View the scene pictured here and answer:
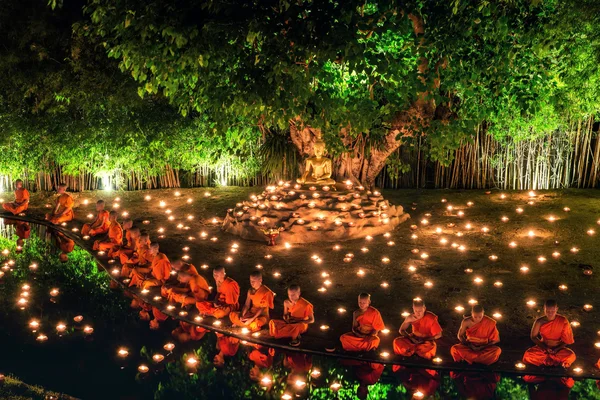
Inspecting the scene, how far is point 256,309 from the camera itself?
7031 mm

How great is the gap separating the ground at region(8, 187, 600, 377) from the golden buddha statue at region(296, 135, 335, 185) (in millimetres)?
1629

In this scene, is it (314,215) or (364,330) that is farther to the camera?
(314,215)

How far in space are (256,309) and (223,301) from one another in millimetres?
560

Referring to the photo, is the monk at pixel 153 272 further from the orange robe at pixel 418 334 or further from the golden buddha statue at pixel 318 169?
the golden buddha statue at pixel 318 169

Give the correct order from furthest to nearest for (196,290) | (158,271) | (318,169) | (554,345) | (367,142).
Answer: (367,142)
(318,169)
(158,271)
(196,290)
(554,345)

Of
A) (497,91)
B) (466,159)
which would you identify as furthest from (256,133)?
(497,91)

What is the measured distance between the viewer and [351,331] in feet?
22.5

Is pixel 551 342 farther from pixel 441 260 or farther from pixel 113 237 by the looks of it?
pixel 113 237

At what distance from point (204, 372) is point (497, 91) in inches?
227

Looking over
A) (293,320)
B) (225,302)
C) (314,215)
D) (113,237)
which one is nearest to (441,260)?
(314,215)

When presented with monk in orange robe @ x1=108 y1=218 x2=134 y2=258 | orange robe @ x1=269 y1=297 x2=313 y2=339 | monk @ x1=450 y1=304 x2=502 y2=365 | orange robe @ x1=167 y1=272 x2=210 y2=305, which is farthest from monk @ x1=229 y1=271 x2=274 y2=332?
monk in orange robe @ x1=108 y1=218 x2=134 y2=258

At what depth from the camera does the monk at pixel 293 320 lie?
673cm

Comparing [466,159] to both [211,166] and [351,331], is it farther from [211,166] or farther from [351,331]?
[351,331]

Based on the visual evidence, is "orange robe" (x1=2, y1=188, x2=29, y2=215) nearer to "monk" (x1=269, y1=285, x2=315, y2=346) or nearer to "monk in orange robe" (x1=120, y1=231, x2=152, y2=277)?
"monk in orange robe" (x1=120, y1=231, x2=152, y2=277)
